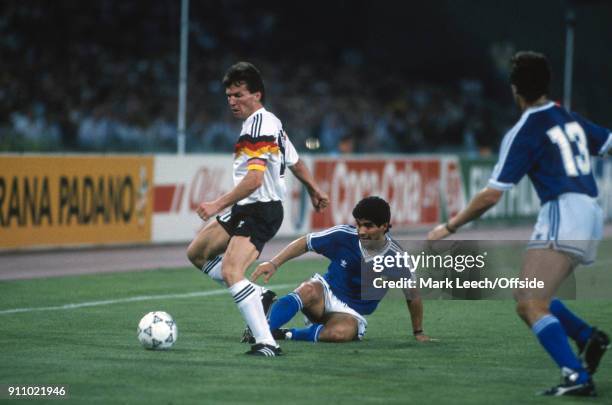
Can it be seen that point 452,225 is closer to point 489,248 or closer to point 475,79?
point 489,248

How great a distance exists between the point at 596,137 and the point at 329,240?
110 inches

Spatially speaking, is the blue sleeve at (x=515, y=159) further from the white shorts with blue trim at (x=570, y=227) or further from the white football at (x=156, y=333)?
the white football at (x=156, y=333)

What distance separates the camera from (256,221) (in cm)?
899

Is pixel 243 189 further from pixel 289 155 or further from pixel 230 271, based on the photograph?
pixel 289 155

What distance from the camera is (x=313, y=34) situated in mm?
37062

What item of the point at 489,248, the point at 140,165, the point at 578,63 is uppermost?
the point at 578,63

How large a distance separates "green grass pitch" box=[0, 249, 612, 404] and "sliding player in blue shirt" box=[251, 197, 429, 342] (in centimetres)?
20

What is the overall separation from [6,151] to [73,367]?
33.3ft

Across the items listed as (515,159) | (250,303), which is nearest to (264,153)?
(250,303)

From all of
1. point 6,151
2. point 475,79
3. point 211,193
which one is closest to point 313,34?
point 475,79

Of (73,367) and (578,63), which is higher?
(578,63)

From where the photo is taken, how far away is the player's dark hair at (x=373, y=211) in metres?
9.30

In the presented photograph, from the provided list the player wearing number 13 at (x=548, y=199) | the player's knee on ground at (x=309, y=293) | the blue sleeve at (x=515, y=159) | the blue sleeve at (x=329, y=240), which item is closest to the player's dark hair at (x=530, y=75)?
the player wearing number 13 at (x=548, y=199)

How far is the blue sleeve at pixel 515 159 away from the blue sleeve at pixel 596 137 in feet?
1.61
